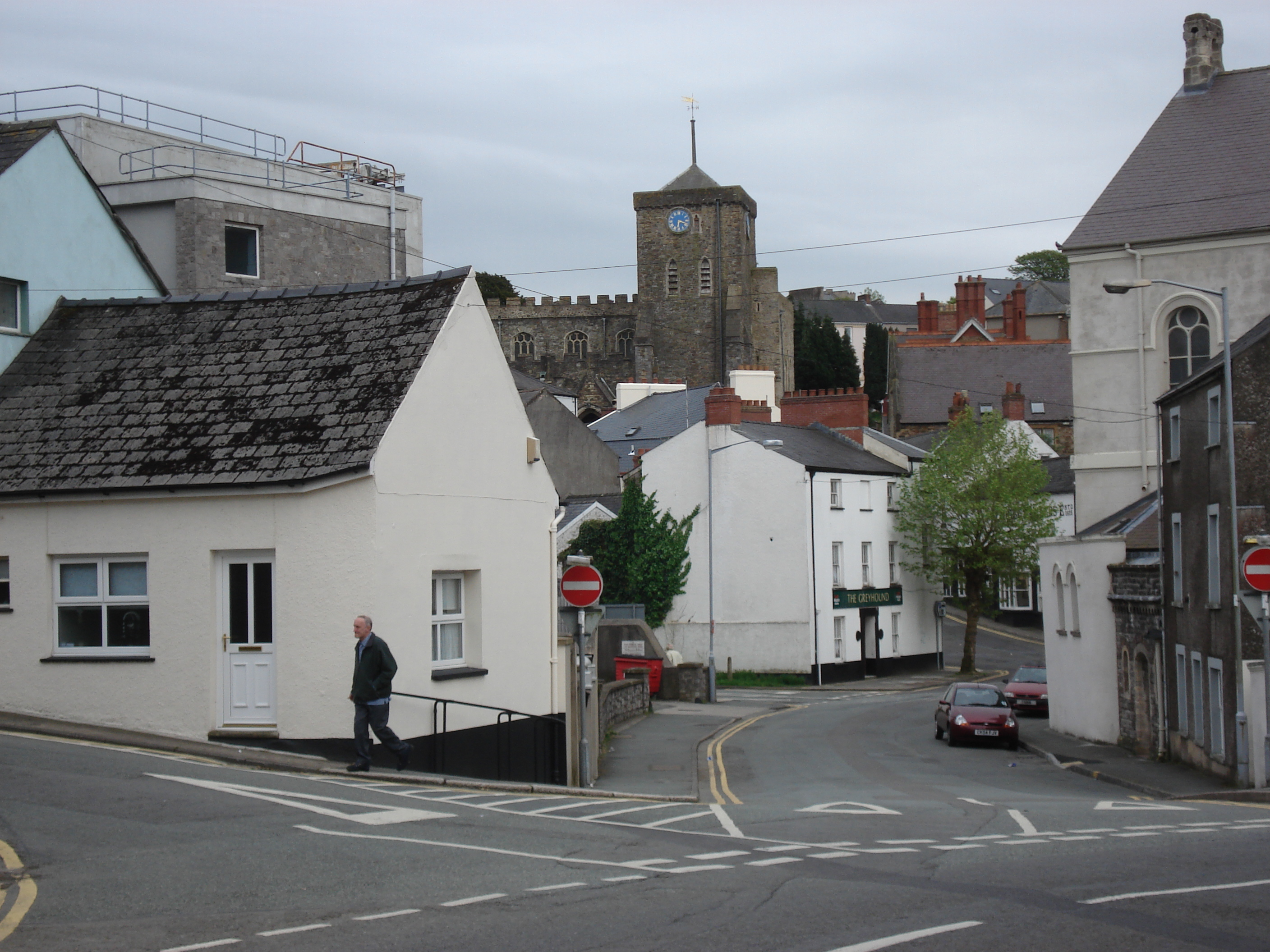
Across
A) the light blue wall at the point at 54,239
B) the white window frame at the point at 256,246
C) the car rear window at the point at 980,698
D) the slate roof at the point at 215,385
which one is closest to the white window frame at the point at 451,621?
the slate roof at the point at 215,385

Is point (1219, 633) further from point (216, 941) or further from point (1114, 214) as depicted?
point (216, 941)

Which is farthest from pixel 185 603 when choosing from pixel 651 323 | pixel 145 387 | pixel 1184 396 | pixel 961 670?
pixel 651 323

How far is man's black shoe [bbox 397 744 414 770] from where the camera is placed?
51.6 ft

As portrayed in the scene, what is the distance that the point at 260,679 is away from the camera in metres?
16.3

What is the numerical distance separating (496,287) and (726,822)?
10892cm

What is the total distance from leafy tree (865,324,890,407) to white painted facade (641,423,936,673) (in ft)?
218

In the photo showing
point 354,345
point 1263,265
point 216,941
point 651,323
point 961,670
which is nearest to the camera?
point 216,941

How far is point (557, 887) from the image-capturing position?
31.5ft

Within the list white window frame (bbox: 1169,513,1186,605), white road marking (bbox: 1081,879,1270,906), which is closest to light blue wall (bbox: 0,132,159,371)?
white road marking (bbox: 1081,879,1270,906)

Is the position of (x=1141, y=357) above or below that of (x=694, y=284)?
below

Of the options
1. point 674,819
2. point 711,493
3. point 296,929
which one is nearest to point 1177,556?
point 674,819

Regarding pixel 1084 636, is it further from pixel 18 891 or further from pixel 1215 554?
pixel 18 891

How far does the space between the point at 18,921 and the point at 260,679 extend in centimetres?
795

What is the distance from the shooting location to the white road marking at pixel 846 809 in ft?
53.3
